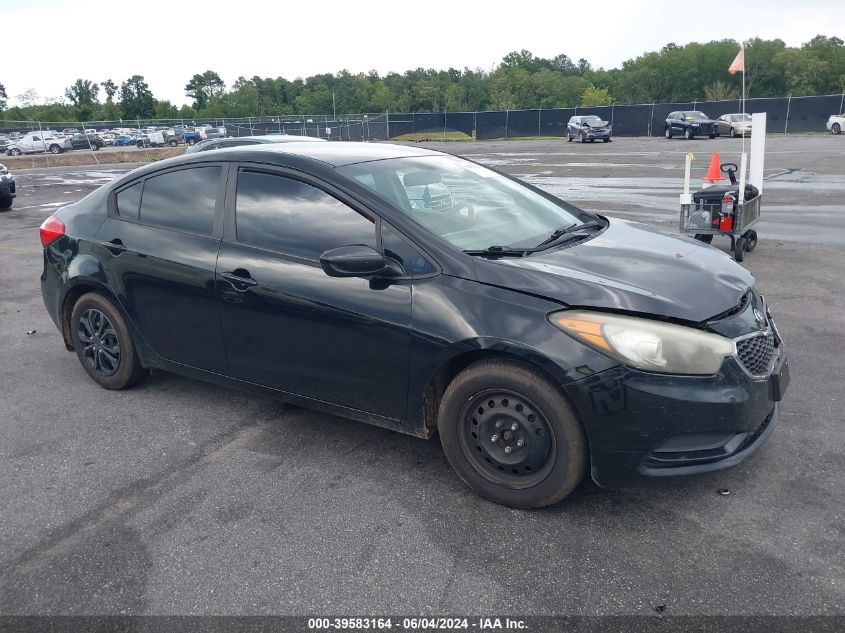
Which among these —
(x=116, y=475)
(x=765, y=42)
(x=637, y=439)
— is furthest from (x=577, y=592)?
(x=765, y=42)

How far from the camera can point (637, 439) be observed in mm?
3014

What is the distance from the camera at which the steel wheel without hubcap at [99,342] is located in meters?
4.85

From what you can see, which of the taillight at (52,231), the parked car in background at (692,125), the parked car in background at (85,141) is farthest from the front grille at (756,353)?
the parked car in background at (85,141)

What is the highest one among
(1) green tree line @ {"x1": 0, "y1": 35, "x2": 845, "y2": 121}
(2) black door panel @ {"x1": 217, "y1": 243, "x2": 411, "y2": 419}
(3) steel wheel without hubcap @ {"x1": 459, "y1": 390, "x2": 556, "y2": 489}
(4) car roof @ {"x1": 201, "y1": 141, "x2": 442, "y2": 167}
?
(1) green tree line @ {"x1": 0, "y1": 35, "x2": 845, "y2": 121}

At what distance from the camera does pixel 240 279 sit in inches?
157

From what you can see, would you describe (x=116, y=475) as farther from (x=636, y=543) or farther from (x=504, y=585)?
(x=636, y=543)

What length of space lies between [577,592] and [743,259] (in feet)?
22.2

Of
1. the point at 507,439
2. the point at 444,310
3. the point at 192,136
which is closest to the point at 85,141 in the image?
the point at 192,136

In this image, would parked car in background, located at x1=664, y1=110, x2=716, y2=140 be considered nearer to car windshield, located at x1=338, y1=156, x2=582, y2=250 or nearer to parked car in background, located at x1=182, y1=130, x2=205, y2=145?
parked car in background, located at x1=182, y1=130, x2=205, y2=145

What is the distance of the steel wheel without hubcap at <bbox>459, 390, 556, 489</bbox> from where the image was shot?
3.20 meters

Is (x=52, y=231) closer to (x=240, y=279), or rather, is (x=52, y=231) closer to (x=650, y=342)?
(x=240, y=279)

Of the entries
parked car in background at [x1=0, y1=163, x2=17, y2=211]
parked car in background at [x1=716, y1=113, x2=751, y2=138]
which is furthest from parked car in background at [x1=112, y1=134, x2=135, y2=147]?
parked car in background at [x1=716, y1=113, x2=751, y2=138]

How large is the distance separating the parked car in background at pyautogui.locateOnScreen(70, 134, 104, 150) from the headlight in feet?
170

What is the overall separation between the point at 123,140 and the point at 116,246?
2125 inches
